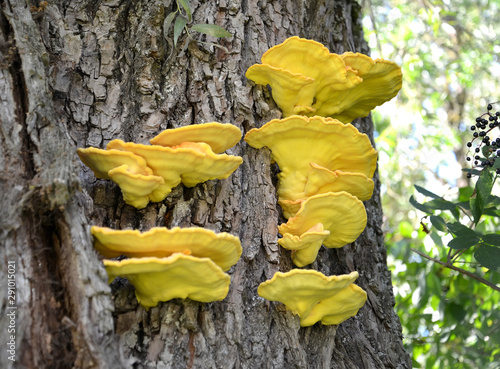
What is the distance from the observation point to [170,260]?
75.0 inches

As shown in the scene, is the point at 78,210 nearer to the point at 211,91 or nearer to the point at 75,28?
the point at 211,91

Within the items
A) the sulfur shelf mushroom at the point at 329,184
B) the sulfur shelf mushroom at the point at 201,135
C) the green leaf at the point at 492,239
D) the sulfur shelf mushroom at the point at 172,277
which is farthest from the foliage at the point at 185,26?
the green leaf at the point at 492,239

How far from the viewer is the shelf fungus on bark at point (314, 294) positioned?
2297mm

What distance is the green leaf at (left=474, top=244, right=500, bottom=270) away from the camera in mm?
2949

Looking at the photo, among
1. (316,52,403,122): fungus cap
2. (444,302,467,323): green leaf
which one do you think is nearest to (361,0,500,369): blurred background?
(444,302,467,323): green leaf

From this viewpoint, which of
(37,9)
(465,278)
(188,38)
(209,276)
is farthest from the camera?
(465,278)

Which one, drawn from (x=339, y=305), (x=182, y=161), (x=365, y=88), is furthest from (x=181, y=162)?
(x=365, y=88)

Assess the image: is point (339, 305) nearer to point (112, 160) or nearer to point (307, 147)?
point (307, 147)

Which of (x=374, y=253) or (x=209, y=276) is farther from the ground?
(x=209, y=276)

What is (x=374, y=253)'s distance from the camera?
3.57 meters

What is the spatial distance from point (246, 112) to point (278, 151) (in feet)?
1.12

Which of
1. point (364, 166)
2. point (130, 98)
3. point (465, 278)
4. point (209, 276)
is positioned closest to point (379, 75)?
point (364, 166)

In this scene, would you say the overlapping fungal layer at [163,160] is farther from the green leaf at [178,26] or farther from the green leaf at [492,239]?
the green leaf at [492,239]

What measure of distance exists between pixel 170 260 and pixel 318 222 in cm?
111
